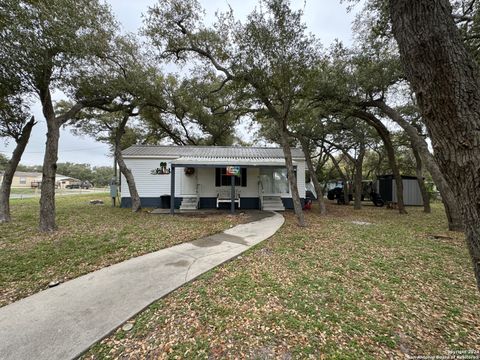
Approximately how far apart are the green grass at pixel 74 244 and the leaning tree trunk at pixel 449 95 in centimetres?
533

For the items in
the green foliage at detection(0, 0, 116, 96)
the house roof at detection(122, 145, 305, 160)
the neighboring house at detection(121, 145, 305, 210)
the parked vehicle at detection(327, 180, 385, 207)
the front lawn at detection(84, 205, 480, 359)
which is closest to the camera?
the front lawn at detection(84, 205, 480, 359)

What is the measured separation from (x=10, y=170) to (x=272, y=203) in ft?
37.6

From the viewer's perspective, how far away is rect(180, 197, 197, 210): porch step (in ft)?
37.4

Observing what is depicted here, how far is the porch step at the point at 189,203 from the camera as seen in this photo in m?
11.4

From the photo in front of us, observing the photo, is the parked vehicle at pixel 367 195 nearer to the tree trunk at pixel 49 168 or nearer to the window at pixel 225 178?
the window at pixel 225 178

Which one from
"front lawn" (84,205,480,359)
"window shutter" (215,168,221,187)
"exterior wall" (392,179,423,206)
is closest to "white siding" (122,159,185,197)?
"window shutter" (215,168,221,187)

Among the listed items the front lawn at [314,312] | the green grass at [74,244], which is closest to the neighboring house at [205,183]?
the green grass at [74,244]

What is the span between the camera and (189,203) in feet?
38.5

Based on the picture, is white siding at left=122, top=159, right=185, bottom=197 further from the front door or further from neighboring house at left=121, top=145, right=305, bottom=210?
the front door

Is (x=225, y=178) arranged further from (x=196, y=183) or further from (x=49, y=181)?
(x=49, y=181)

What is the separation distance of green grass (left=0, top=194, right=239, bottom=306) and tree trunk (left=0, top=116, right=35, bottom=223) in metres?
0.49

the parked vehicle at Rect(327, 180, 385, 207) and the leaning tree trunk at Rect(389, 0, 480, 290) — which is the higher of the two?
the leaning tree trunk at Rect(389, 0, 480, 290)

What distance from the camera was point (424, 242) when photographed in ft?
19.3

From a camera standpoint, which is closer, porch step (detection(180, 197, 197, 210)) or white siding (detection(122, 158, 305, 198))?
porch step (detection(180, 197, 197, 210))
